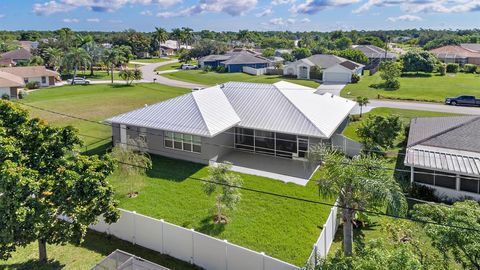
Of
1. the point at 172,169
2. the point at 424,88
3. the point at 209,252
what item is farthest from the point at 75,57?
the point at 209,252

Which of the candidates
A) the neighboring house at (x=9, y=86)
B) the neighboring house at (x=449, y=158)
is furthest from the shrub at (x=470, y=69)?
the neighboring house at (x=9, y=86)

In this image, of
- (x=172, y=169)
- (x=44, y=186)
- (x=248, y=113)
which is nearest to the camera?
(x=44, y=186)

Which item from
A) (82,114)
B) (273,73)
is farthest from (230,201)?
(273,73)

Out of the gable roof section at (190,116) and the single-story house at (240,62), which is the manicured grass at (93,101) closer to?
the gable roof section at (190,116)

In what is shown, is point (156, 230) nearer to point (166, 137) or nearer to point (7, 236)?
point (7, 236)

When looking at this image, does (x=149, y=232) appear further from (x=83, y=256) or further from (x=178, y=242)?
(x=83, y=256)

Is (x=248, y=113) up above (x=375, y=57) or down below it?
below
